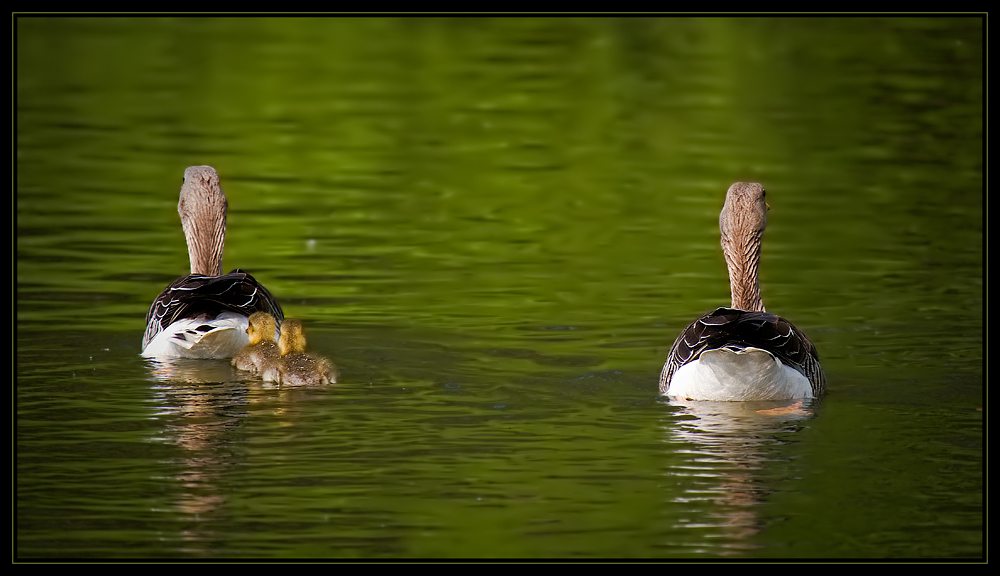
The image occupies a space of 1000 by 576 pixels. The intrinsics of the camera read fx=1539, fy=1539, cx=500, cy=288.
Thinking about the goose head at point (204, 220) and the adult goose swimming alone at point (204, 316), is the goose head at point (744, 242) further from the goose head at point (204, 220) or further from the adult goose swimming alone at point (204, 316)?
the goose head at point (204, 220)

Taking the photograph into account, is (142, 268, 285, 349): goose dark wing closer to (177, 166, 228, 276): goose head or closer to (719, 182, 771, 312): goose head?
(177, 166, 228, 276): goose head

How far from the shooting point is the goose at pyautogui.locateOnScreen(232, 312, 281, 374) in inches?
468

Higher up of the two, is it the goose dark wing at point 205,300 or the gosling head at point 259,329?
the goose dark wing at point 205,300

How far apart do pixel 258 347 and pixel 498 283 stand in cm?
479

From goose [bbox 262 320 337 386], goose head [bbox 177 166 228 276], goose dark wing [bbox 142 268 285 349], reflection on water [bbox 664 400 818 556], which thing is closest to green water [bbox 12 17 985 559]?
reflection on water [bbox 664 400 818 556]

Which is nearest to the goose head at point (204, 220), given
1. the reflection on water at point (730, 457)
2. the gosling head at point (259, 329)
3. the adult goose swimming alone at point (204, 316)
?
the adult goose swimming alone at point (204, 316)

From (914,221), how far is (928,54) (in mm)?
15236

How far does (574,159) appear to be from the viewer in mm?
23828

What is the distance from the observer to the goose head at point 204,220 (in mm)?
14688

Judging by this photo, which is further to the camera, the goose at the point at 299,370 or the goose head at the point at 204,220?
the goose head at the point at 204,220

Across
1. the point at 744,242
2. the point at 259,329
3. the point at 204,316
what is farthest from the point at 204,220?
the point at 744,242

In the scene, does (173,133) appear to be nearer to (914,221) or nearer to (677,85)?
(677,85)

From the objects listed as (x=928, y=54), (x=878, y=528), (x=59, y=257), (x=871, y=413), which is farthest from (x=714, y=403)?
(x=928, y=54)

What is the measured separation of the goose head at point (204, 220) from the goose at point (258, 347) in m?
2.29
